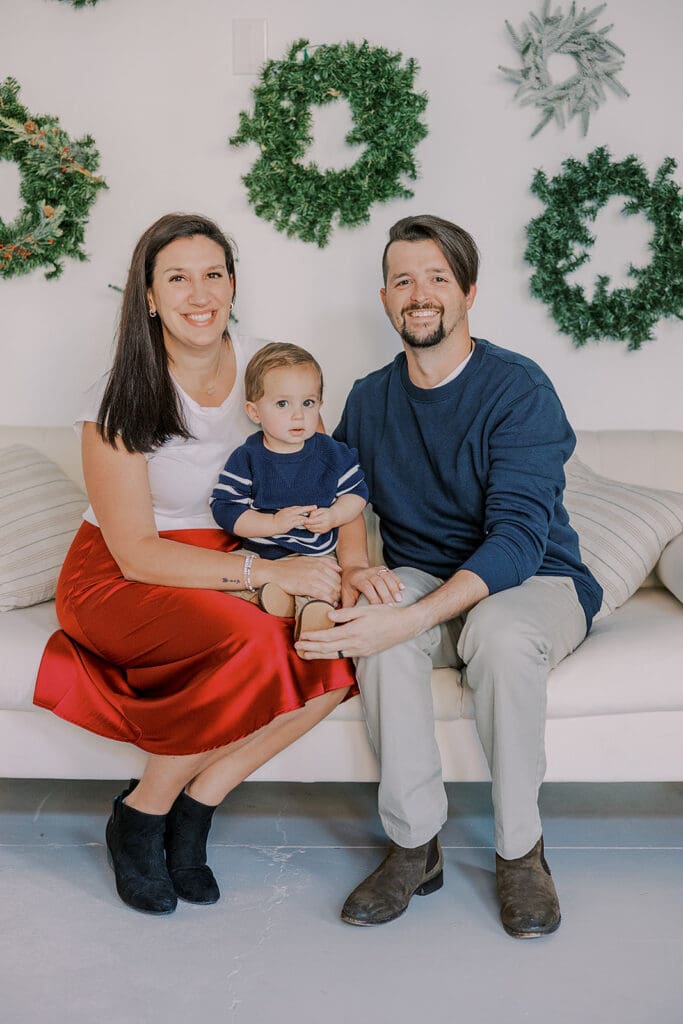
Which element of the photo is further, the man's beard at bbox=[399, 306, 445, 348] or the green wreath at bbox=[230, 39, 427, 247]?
the green wreath at bbox=[230, 39, 427, 247]

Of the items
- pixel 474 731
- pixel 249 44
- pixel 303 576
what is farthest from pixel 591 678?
pixel 249 44

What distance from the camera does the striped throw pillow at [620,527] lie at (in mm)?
2424

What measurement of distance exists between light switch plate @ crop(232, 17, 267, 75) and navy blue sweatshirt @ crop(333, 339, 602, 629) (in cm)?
106

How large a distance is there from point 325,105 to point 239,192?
33 centimetres

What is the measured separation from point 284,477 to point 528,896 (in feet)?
2.97

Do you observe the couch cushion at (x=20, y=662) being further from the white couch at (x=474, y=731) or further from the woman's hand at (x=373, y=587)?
the woman's hand at (x=373, y=587)

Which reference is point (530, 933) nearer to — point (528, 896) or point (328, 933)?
point (528, 896)

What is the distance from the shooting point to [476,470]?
2184 mm

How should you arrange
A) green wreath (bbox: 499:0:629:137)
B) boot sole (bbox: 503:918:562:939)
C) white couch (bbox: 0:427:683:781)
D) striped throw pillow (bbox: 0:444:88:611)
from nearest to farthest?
1. boot sole (bbox: 503:918:562:939)
2. white couch (bbox: 0:427:683:781)
3. striped throw pillow (bbox: 0:444:88:611)
4. green wreath (bbox: 499:0:629:137)

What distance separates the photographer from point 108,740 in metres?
2.16

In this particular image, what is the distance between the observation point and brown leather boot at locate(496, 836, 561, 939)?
1.86 m

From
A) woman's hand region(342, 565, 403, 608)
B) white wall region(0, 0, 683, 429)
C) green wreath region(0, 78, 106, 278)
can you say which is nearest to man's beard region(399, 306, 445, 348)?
woman's hand region(342, 565, 403, 608)

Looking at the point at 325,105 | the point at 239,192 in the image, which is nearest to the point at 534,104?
the point at 325,105

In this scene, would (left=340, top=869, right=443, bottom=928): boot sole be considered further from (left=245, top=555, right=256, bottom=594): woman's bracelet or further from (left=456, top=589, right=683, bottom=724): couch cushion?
(left=245, top=555, right=256, bottom=594): woman's bracelet
